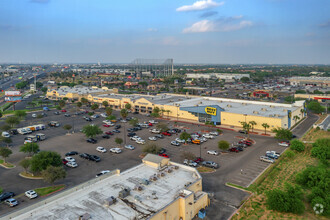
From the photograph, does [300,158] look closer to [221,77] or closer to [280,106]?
[280,106]

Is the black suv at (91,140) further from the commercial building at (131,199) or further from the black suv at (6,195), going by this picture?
the commercial building at (131,199)

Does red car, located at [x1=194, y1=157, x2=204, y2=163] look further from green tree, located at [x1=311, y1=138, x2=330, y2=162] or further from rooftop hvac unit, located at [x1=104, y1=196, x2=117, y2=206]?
rooftop hvac unit, located at [x1=104, y1=196, x2=117, y2=206]

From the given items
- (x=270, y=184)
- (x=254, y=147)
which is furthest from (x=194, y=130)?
(x=270, y=184)

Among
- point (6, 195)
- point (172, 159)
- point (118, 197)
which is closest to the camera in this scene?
point (118, 197)

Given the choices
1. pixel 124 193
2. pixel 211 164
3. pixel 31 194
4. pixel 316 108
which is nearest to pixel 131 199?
pixel 124 193

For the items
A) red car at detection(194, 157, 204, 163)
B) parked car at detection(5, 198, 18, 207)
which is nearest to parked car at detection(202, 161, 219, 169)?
red car at detection(194, 157, 204, 163)

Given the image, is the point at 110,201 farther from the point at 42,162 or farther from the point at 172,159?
the point at 172,159
